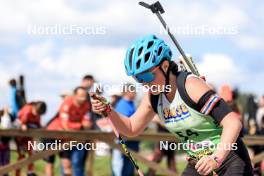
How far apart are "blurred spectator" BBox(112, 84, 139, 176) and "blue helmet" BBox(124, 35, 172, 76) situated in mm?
5249

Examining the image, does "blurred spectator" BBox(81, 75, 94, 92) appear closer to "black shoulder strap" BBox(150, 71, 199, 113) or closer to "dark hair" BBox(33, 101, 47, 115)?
"dark hair" BBox(33, 101, 47, 115)

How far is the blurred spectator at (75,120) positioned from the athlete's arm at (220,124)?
6.01 metres

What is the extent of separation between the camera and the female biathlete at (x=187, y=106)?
5.09 meters

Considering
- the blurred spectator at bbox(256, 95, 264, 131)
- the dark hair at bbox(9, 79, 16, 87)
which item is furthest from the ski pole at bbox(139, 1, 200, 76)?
the dark hair at bbox(9, 79, 16, 87)

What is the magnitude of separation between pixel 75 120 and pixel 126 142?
0.93 meters

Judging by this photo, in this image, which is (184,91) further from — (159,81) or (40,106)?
(40,106)

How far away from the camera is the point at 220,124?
16.6ft

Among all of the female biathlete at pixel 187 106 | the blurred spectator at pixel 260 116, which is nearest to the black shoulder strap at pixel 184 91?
the female biathlete at pixel 187 106

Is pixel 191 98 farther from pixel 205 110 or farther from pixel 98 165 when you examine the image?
pixel 98 165

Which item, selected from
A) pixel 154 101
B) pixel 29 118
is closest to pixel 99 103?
pixel 154 101

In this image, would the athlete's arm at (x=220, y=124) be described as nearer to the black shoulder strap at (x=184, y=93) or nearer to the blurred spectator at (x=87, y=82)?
the black shoulder strap at (x=184, y=93)

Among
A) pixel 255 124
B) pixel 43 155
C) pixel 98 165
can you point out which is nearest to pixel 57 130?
pixel 43 155

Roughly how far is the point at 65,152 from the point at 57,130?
0.54 meters

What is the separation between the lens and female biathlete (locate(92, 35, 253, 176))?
509 centimetres
